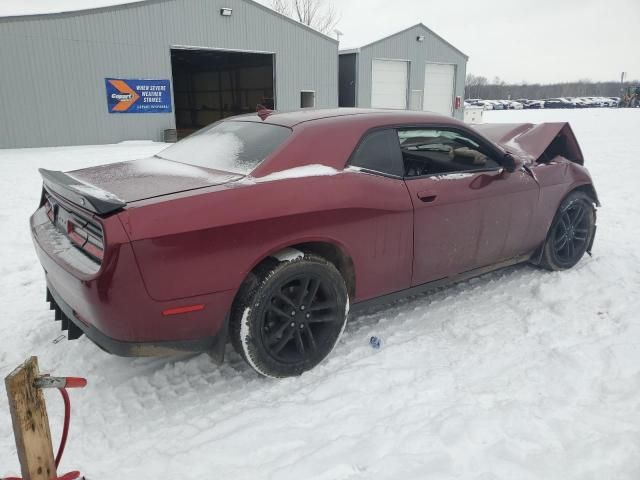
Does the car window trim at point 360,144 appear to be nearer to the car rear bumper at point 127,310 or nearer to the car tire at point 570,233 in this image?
the car rear bumper at point 127,310

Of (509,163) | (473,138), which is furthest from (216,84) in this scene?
(509,163)

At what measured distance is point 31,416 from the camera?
1695mm

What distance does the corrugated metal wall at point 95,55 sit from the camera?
42.1ft

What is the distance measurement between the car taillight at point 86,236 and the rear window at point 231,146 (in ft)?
2.77

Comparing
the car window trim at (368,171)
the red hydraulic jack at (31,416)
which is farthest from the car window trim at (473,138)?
the red hydraulic jack at (31,416)

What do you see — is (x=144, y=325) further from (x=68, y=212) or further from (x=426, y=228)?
(x=426, y=228)

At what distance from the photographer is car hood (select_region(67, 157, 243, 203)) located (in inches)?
99.7

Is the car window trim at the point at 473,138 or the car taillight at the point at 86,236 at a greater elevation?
the car window trim at the point at 473,138

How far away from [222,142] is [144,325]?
4.98 ft

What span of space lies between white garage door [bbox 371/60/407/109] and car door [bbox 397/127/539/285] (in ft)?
64.0

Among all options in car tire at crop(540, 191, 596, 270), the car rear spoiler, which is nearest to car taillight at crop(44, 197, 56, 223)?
the car rear spoiler

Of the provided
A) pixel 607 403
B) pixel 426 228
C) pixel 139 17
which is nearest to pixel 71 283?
pixel 426 228

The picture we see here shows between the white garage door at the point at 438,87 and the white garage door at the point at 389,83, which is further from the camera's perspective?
the white garage door at the point at 438,87

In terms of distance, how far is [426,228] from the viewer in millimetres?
3283
